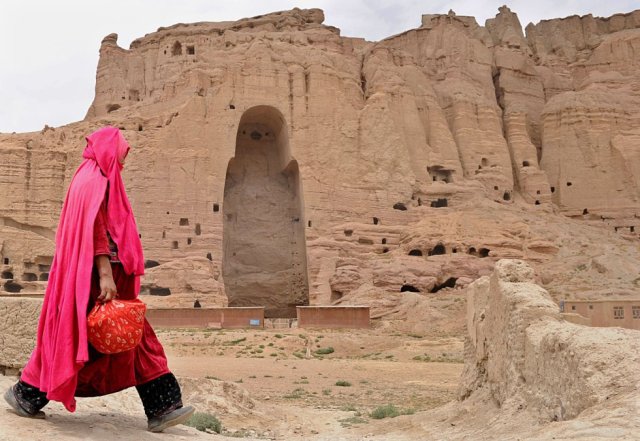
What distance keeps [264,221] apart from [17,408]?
116 ft

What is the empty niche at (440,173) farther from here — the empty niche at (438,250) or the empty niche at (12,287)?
the empty niche at (12,287)

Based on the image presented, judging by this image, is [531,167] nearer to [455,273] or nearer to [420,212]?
[420,212]

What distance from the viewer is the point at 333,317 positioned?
95.5 ft

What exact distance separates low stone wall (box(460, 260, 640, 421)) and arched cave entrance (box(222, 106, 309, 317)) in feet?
95.4

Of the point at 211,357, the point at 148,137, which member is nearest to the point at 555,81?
the point at 148,137

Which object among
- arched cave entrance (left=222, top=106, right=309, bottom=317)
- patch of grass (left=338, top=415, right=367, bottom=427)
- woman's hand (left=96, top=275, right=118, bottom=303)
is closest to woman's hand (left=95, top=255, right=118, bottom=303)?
woman's hand (left=96, top=275, right=118, bottom=303)

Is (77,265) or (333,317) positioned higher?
(77,265)

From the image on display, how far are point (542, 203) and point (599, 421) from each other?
1611 inches

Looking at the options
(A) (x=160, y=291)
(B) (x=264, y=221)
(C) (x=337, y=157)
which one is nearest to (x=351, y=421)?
(A) (x=160, y=291)

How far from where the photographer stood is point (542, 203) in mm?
43250

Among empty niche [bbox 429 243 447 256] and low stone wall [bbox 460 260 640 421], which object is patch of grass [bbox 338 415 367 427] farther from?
empty niche [bbox 429 243 447 256]

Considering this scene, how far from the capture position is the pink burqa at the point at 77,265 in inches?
199

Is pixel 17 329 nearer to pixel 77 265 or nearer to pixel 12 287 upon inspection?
pixel 77 265

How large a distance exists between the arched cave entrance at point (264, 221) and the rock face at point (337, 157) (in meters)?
0.09
